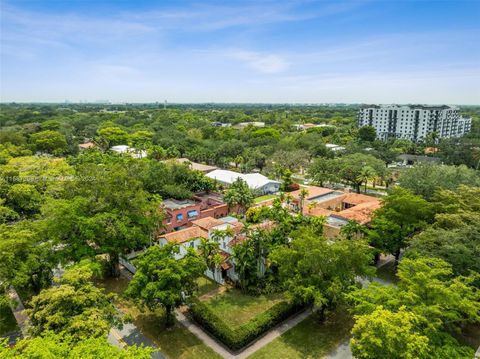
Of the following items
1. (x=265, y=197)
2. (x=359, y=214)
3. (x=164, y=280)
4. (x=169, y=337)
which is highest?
(x=164, y=280)

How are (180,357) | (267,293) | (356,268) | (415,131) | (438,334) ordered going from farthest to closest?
(415,131), (267,293), (356,268), (180,357), (438,334)

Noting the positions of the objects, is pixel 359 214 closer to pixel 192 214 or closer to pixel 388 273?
pixel 388 273

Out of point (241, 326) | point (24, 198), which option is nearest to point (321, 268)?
point (241, 326)

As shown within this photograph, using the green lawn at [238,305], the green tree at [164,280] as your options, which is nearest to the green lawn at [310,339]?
the green lawn at [238,305]

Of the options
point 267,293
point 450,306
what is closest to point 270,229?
point 267,293

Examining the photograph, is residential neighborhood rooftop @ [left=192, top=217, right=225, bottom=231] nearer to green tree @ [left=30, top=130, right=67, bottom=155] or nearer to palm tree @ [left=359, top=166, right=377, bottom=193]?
palm tree @ [left=359, top=166, right=377, bottom=193]

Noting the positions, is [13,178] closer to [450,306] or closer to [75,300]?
[75,300]
